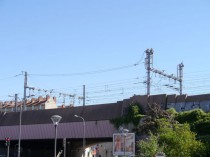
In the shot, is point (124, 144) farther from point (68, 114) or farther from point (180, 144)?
point (68, 114)

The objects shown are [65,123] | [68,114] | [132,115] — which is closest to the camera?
[132,115]

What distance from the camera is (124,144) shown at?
26.9 meters

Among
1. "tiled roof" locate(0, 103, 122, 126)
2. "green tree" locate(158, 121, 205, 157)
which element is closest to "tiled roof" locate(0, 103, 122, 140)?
"tiled roof" locate(0, 103, 122, 126)

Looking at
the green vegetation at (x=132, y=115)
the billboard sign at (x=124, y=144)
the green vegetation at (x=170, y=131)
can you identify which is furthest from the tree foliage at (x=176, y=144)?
the green vegetation at (x=132, y=115)

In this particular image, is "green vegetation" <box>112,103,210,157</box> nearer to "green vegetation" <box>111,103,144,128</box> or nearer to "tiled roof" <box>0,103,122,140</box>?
"green vegetation" <box>111,103,144,128</box>

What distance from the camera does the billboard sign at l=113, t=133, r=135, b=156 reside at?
86.8 feet

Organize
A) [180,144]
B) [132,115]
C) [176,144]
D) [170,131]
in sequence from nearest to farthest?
1. [180,144]
2. [176,144]
3. [170,131]
4. [132,115]

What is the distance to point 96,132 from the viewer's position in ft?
199

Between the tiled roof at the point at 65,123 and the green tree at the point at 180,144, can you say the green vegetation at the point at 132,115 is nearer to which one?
the tiled roof at the point at 65,123

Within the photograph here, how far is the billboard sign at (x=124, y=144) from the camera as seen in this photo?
86.8 feet

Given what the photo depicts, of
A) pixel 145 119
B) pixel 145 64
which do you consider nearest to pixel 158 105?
pixel 145 119

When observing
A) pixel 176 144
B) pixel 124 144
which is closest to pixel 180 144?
pixel 176 144

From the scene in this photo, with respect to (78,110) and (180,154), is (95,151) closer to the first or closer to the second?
(78,110)

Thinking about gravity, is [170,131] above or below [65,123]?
above
